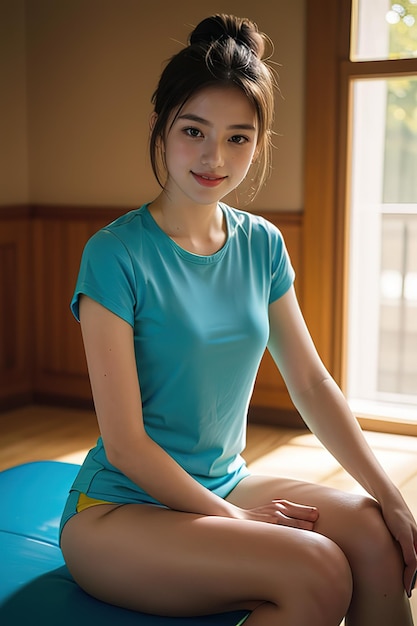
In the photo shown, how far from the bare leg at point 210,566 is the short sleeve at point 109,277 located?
0.33 m

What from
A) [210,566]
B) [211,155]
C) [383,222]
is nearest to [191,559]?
[210,566]

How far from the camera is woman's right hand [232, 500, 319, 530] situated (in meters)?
1.40

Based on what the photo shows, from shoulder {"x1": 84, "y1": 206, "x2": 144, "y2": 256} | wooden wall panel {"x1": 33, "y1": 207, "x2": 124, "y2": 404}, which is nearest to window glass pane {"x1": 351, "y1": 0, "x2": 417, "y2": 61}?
wooden wall panel {"x1": 33, "y1": 207, "x2": 124, "y2": 404}

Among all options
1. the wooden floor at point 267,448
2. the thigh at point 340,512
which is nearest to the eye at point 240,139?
the thigh at point 340,512

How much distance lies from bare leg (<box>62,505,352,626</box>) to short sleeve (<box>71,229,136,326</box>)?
331mm

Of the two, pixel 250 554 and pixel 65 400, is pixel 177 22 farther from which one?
pixel 250 554

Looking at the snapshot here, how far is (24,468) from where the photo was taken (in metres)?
2.18

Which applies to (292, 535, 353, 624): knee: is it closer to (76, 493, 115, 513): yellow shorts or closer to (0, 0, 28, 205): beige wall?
(76, 493, 115, 513): yellow shorts

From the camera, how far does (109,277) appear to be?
1395 millimetres

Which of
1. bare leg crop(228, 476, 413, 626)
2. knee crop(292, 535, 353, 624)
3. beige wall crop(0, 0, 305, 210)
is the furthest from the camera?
beige wall crop(0, 0, 305, 210)

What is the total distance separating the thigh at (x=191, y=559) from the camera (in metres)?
1.25

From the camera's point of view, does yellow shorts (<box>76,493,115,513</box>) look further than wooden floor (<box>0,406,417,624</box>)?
No

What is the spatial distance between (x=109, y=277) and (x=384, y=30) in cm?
231

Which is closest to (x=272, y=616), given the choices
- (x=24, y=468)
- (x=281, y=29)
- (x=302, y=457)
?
(x=24, y=468)
